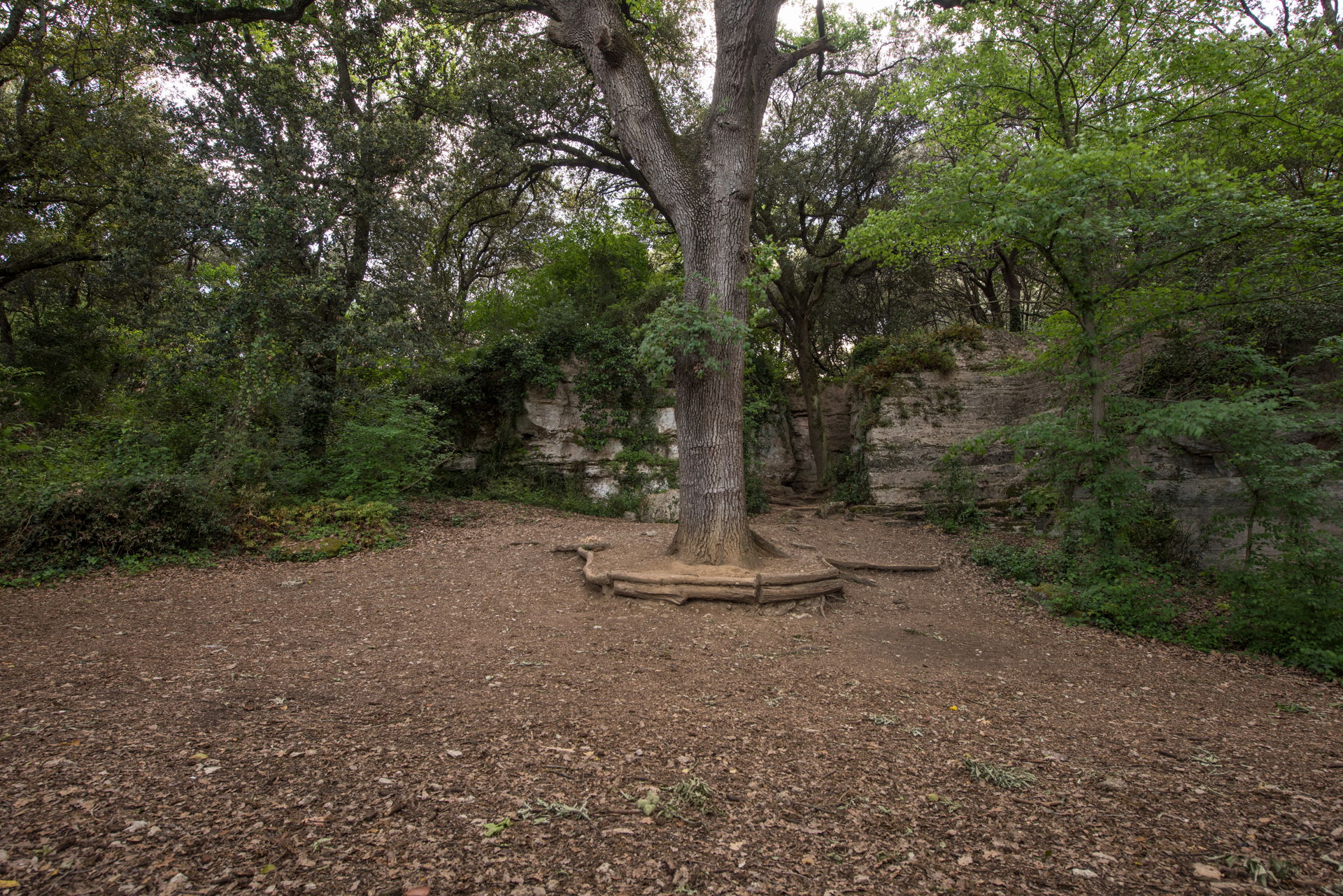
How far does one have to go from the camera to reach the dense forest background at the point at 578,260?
5789 millimetres

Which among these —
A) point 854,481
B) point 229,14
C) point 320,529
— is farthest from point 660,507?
point 229,14

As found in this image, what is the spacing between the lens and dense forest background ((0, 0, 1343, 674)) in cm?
579

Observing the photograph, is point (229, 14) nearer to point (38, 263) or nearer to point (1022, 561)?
point (38, 263)

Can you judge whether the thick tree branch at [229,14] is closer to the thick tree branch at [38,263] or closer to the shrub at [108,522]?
the thick tree branch at [38,263]

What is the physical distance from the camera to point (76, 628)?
465cm

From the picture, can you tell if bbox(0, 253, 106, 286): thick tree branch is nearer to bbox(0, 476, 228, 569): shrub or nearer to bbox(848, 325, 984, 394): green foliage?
bbox(0, 476, 228, 569): shrub

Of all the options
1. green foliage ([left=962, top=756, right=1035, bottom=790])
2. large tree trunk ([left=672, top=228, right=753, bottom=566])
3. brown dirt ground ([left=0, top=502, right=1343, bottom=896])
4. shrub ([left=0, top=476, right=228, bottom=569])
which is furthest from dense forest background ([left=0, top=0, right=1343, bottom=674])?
green foliage ([left=962, top=756, right=1035, bottom=790])

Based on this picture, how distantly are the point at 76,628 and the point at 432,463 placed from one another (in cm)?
585

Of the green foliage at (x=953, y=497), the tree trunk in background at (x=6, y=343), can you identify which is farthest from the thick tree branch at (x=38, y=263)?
the green foliage at (x=953, y=497)

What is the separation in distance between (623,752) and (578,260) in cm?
1316

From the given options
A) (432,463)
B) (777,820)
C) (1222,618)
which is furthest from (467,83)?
(1222,618)

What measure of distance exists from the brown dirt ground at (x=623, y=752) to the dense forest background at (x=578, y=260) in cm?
185

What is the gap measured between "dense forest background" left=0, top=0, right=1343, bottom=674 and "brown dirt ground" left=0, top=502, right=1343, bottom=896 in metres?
1.85

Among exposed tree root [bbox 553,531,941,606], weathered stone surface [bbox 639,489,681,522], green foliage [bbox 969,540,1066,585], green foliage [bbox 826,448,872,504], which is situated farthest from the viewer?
green foliage [bbox 826,448,872,504]
